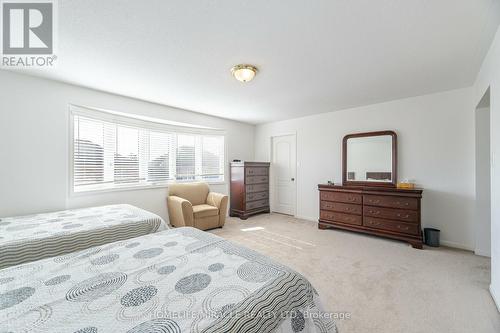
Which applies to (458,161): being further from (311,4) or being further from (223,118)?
(223,118)

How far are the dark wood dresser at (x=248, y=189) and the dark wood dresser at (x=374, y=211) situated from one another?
5.41ft

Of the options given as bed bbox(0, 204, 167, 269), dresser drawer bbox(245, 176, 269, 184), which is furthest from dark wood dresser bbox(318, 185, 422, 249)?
bed bbox(0, 204, 167, 269)

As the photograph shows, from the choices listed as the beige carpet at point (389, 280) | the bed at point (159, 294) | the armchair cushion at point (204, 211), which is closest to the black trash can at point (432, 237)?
the beige carpet at point (389, 280)

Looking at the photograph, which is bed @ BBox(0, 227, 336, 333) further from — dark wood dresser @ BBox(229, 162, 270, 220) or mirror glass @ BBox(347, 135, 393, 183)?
dark wood dresser @ BBox(229, 162, 270, 220)

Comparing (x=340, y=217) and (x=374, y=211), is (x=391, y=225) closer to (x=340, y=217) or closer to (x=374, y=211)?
(x=374, y=211)

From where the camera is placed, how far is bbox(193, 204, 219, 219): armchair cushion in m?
3.75

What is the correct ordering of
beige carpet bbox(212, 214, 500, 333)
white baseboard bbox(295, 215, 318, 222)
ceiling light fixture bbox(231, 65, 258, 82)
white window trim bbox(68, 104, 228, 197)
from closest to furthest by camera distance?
beige carpet bbox(212, 214, 500, 333), ceiling light fixture bbox(231, 65, 258, 82), white window trim bbox(68, 104, 228, 197), white baseboard bbox(295, 215, 318, 222)

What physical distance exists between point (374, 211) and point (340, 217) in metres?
0.58

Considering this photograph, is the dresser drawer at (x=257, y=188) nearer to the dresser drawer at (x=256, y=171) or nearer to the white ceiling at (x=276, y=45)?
the dresser drawer at (x=256, y=171)

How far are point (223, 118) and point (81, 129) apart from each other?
2.77m

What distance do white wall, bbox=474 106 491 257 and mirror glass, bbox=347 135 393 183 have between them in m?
1.05

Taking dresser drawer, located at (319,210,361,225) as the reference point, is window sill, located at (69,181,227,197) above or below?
above

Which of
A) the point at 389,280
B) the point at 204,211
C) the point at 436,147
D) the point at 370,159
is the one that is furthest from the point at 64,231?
the point at 436,147

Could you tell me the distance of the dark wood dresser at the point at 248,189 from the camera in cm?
485
